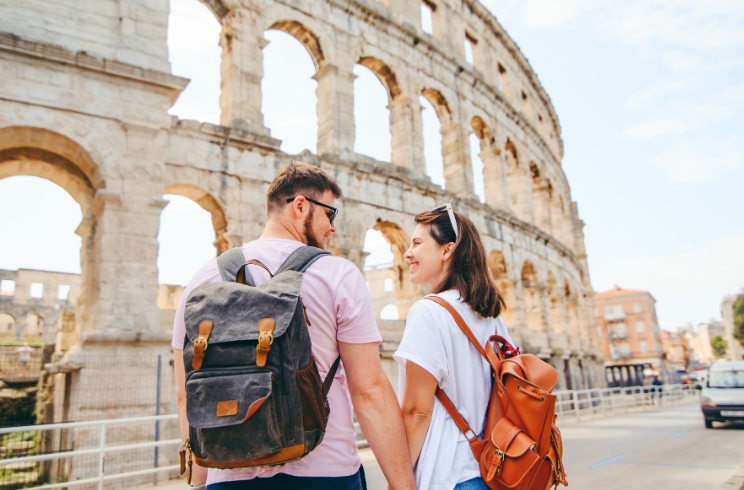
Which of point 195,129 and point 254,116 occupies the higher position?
point 254,116

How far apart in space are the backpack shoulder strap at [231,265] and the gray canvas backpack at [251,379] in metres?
0.15

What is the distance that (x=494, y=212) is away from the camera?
658 inches

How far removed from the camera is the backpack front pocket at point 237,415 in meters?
1.38

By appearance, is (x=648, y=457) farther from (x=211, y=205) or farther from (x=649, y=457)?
(x=211, y=205)

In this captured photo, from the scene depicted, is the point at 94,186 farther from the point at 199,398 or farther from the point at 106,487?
the point at 199,398

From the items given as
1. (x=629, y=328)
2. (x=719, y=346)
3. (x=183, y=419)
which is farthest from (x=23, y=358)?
(x=719, y=346)

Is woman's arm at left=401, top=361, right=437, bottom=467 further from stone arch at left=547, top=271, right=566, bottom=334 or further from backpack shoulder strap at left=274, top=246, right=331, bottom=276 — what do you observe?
stone arch at left=547, top=271, right=566, bottom=334

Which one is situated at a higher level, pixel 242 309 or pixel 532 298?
pixel 532 298

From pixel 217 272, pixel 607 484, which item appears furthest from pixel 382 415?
pixel 607 484

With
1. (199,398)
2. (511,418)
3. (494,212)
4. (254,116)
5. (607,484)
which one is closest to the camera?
(199,398)

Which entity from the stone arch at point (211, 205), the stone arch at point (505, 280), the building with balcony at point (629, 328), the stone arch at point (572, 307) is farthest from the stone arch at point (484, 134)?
the building with balcony at point (629, 328)

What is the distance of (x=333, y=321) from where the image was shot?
1.74m

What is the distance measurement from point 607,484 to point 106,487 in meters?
6.46

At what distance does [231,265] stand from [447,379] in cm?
92
